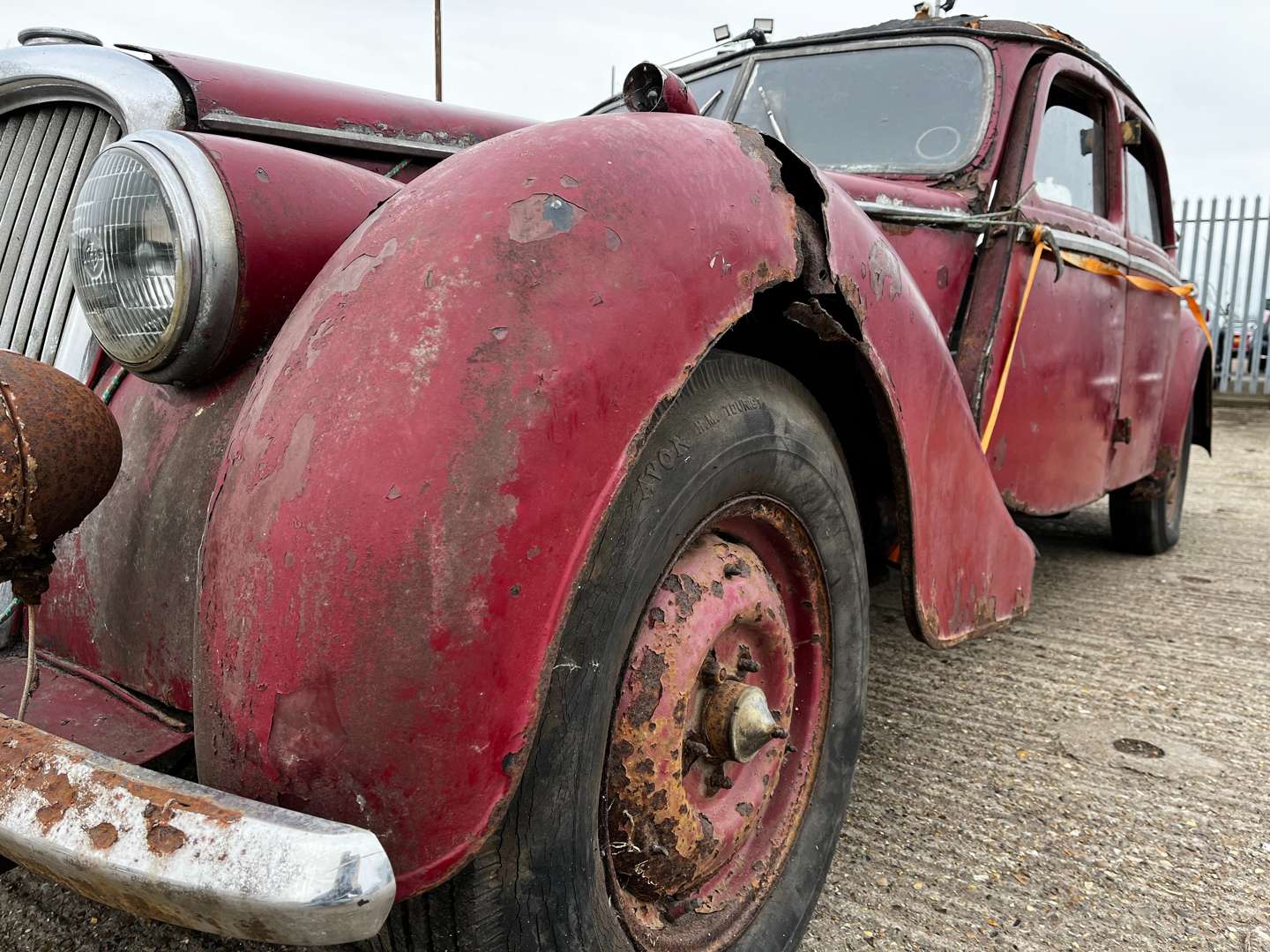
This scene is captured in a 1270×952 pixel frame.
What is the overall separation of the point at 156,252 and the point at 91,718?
1.83 ft

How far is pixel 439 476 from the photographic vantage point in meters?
0.82

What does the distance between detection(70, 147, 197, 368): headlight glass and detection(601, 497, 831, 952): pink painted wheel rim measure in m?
0.67

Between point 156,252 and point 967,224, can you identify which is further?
point 967,224

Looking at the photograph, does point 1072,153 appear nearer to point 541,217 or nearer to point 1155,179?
point 1155,179

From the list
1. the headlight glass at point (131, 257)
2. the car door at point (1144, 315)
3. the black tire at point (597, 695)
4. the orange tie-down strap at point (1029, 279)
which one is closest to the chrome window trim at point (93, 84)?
the headlight glass at point (131, 257)

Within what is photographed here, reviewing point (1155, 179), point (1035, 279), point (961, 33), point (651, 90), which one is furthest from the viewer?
point (1155, 179)

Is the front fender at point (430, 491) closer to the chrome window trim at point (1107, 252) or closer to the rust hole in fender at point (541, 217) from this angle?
the rust hole in fender at point (541, 217)

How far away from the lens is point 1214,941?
1455mm

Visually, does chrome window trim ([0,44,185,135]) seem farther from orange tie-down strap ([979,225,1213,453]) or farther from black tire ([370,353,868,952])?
orange tie-down strap ([979,225,1213,453])

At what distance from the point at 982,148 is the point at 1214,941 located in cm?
183

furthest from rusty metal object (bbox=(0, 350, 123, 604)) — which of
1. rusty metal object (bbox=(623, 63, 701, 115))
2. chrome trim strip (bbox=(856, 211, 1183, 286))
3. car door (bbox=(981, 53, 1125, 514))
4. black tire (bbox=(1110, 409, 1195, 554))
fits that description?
black tire (bbox=(1110, 409, 1195, 554))

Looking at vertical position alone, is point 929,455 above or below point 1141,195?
below

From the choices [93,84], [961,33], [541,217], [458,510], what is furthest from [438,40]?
[458,510]

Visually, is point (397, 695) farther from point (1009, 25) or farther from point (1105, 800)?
point (1009, 25)
